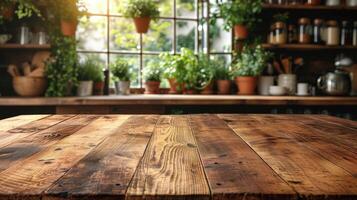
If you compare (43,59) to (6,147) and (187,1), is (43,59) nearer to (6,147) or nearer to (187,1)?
(187,1)

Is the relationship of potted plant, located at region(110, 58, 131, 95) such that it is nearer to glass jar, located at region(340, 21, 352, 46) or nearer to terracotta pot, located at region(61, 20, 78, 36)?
terracotta pot, located at region(61, 20, 78, 36)

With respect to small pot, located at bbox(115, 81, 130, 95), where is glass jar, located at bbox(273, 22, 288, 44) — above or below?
above

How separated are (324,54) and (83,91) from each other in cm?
217

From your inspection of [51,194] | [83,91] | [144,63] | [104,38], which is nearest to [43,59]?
[83,91]

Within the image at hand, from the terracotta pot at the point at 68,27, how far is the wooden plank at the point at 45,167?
74.0 inches

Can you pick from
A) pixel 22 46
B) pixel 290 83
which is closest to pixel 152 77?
pixel 22 46

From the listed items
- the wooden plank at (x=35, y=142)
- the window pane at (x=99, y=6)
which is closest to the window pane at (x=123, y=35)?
the window pane at (x=99, y=6)

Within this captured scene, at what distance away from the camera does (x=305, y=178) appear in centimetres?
63

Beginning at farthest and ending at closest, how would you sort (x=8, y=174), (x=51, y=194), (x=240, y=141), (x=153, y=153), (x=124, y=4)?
(x=124, y=4), (x=240, y=141), (x=153, y=153), (x=8, y=174), (x=51, y=194)

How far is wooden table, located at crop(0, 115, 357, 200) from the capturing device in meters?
0.56

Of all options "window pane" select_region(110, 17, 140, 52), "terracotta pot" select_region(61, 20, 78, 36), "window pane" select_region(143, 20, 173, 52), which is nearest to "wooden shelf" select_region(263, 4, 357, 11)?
"window pane" select_region(143, 20, 173, 52)

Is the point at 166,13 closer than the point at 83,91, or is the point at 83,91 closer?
the point at 83,91

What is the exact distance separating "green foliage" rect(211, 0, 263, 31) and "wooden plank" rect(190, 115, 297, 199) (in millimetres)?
2094

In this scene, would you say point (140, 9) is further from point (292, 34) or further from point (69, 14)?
point (292, 34)
